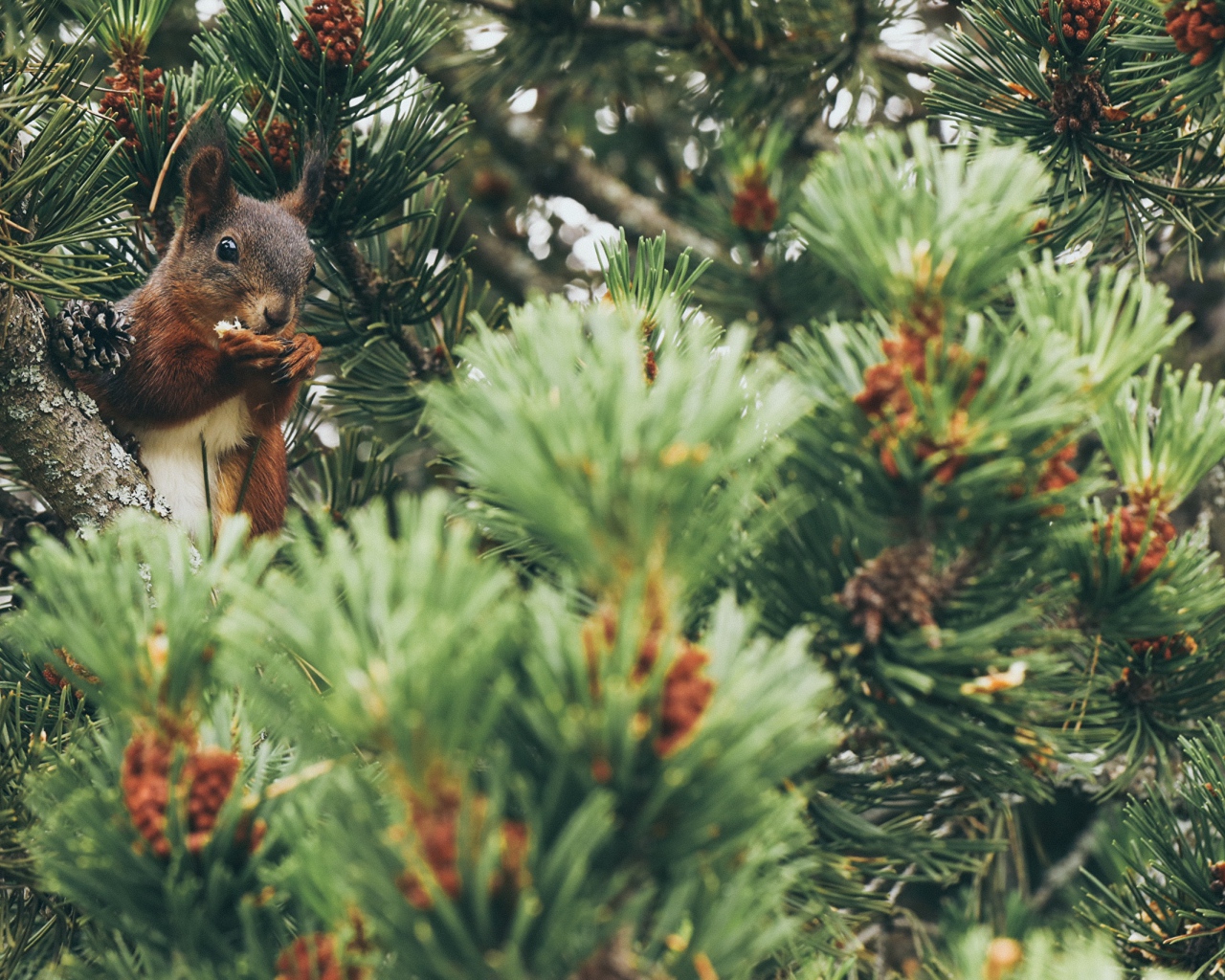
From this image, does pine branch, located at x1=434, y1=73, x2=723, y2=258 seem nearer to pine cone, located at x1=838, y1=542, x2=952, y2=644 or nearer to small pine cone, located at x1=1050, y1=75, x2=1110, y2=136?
small pine cone, located at x1=1050, y1=75, x2=1110, y2=136

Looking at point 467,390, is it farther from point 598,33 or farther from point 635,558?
point 598,33

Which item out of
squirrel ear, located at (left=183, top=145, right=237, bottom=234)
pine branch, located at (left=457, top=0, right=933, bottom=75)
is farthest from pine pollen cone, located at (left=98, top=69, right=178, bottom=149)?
pine branch, located at (left=457, top=0, right=933, bottom=75)

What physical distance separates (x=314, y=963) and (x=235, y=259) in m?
1.22

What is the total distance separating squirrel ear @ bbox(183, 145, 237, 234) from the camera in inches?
54.0

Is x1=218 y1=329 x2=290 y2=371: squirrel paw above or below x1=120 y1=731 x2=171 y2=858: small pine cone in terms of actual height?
above

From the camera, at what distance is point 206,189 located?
57.9 inches

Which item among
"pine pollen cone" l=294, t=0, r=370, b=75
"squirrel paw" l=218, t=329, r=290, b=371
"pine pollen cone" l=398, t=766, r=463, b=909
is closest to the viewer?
"pine pollen cone" l=398, t=766, r=463, b=909

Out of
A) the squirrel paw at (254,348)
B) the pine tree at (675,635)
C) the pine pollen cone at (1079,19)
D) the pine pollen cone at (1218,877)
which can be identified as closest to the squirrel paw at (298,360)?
the squirrel paw at (254,348)

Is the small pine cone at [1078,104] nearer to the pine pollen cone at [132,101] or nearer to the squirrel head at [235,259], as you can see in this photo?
the squirrel head at [235,259]

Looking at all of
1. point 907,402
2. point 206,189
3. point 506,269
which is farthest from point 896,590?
point 506,269

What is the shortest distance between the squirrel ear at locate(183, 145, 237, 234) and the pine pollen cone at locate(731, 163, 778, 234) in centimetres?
91

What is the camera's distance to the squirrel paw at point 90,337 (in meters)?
1.16

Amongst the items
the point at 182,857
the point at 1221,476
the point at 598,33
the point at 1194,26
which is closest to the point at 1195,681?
the point at 1194,26

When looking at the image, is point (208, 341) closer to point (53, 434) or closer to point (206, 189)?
point (206, 189)
